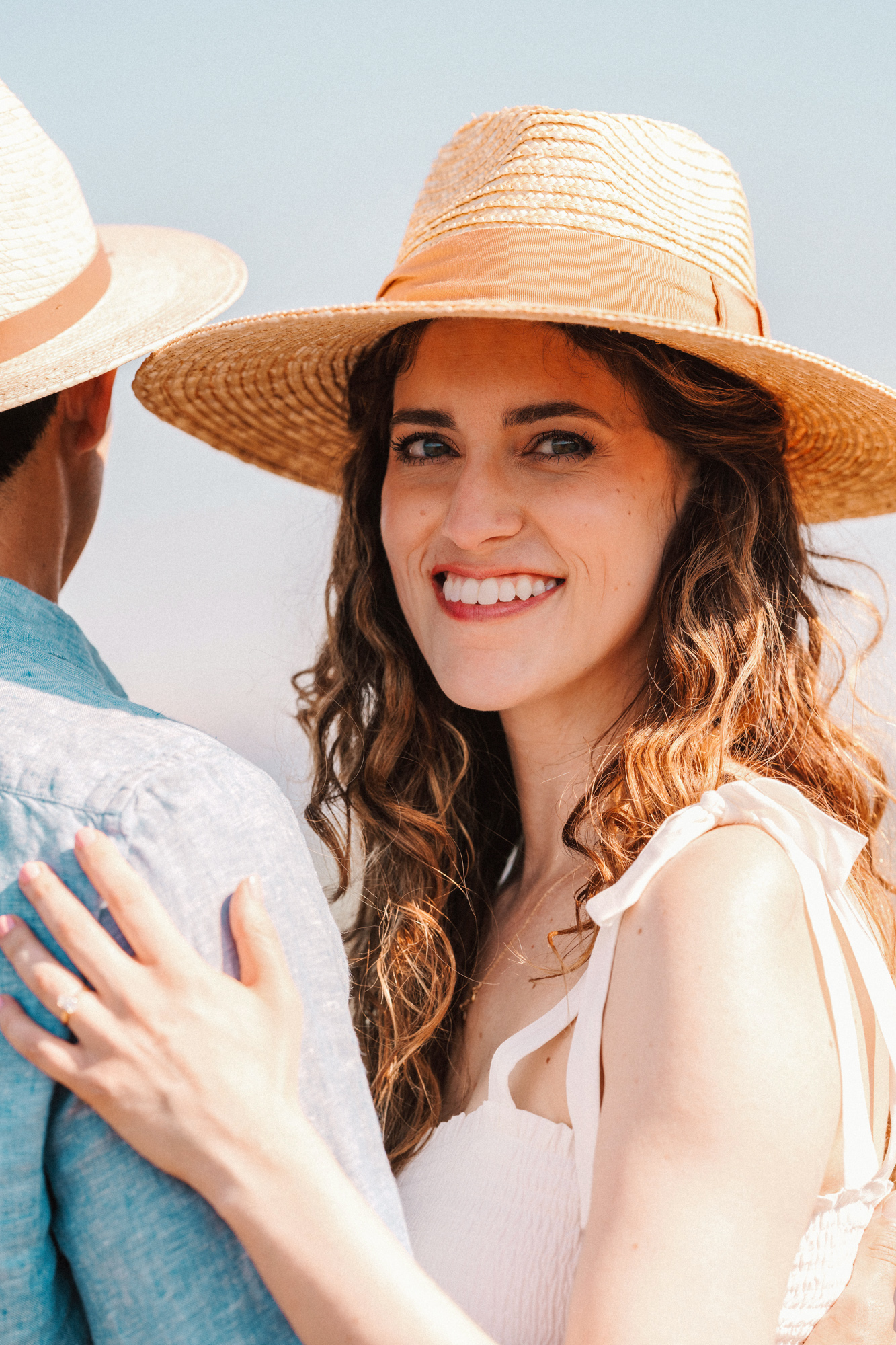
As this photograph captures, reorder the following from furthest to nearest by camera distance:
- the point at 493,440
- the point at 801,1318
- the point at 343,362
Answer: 1. the point at 343,362
2. the point at 493,440
3. the point at 801,1318

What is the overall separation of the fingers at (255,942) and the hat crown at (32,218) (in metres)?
1.01

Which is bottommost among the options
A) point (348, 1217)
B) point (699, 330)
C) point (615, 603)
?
point (348, 1217)

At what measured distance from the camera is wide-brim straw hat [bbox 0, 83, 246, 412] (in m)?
1.78

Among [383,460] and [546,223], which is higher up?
[546,223]

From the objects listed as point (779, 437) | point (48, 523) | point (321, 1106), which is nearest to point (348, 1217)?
point (321, 1106)

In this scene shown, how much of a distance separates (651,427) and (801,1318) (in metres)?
1.50

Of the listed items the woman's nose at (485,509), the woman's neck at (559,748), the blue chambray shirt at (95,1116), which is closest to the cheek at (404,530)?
the woman's nose at (485,509)

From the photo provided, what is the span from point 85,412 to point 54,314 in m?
0.16

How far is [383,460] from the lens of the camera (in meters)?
2.81

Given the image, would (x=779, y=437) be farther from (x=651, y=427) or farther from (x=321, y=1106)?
(x=321, y=1106)

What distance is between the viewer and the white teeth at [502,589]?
2252mm

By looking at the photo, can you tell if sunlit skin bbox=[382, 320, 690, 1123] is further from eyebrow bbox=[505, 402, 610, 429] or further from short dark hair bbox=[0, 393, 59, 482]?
short dark hair bbox=[0, 393, 59, 482]

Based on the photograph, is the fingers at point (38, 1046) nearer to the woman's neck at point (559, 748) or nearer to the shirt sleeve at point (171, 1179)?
the shirt sleeve at point (171, 1179)

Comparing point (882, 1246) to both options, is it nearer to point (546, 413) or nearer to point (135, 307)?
point (546, 413)
